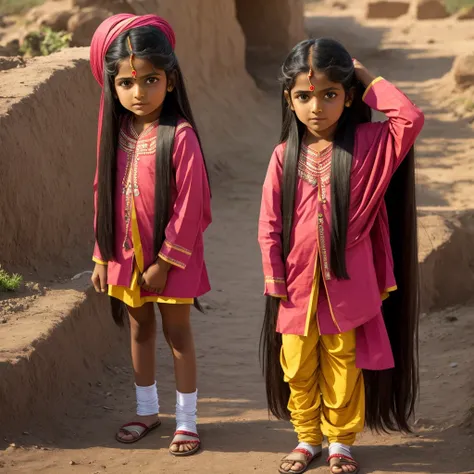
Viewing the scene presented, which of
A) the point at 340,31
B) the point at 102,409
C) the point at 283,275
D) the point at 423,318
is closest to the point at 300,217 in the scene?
the point at 283,275

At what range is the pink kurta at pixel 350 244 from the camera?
141 inches

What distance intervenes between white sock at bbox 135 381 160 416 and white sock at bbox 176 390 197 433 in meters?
0.19

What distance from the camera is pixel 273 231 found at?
368 centimetres

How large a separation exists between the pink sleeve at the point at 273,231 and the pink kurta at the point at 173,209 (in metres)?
0.29

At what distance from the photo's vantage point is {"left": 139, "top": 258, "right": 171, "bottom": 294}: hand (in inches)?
151

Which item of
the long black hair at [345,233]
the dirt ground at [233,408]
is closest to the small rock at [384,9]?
the dirt ground at [233,408]

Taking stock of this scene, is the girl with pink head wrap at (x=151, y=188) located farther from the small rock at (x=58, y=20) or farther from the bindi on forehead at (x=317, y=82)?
the small rock at (x=58, y=20)

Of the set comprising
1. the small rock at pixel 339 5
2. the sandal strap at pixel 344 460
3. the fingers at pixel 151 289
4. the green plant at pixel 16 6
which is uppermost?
the fingers at pixel 151 289

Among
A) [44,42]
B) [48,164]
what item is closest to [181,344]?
[48,164]

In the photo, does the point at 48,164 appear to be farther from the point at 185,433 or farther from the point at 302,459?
the point at 302,459

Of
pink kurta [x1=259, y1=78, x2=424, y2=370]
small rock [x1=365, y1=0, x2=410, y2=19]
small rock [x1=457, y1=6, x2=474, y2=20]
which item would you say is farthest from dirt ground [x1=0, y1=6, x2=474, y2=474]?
small rock [x1=365, y1=0, x2=410, y2=19]

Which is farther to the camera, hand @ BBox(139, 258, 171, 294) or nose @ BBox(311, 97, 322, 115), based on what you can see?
hand @ BBox(139, 258, 171, 294)

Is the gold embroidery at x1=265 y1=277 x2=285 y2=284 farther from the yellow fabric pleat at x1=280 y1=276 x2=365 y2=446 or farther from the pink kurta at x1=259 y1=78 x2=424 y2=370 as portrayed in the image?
the yellow fabric pleat at x1=280 y1=276 x2=365 y2=446

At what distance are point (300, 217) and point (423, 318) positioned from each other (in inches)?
101
